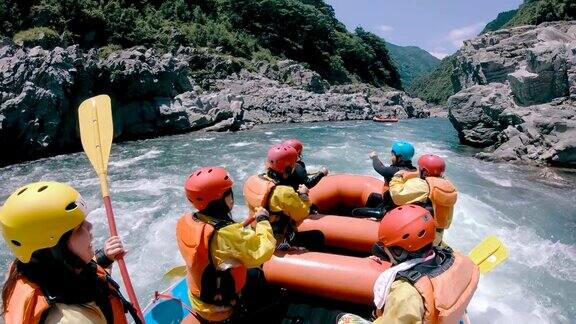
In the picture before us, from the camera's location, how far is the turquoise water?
6.46 metres

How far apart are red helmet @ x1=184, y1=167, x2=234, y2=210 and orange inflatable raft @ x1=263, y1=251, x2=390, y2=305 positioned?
1352 millimetres

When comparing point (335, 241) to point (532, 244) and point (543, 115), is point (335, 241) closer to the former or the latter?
point (532, 244)

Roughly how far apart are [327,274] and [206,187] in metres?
1.53

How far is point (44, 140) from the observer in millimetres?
17656

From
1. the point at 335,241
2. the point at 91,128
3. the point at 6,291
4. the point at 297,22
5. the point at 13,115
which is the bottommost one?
the point at 13,115

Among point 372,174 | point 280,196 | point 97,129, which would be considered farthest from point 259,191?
point 372,174

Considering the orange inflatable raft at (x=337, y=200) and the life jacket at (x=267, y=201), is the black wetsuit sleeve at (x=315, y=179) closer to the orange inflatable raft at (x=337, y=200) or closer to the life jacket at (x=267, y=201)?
the orange inflatable raft at (x=337, y=200)

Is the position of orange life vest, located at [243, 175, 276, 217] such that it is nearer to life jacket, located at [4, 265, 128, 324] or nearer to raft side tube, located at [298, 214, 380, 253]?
raft side tube, located at [298, 214, 380, 253]

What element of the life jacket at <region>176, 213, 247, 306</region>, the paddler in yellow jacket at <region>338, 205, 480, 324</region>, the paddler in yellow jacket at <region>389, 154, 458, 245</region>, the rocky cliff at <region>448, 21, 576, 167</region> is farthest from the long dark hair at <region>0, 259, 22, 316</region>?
the rocky cliff at <region>448, 21, 576, 167</region>

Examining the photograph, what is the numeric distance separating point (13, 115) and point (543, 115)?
72.9 ft

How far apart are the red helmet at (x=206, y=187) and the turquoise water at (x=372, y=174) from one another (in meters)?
3.80

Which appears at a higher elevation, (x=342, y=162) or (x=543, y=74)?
(x=543, y=74)

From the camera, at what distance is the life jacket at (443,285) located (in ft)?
7.65

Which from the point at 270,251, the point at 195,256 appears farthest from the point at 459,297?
the point at 195,256
